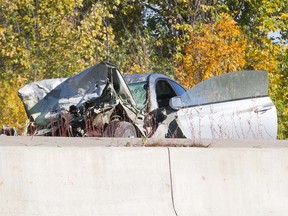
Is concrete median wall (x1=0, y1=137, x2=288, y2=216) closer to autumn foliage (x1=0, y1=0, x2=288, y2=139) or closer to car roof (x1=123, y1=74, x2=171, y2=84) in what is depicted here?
car roof (x1=123, y1=74, x2=171, y2=84)

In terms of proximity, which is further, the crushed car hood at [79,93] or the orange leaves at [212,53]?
the orange leaves at [212,53]

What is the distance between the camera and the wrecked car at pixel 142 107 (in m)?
11.9

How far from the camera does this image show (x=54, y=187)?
21.6ft

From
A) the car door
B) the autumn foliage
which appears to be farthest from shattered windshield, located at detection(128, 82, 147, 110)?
the autumn foliage

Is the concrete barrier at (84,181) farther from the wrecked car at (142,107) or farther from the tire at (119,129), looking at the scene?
the tire at (119,129)

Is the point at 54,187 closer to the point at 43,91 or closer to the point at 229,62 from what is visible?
the point at 43,91

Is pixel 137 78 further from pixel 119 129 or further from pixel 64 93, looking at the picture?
pixel 119 129

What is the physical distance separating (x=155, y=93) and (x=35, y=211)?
627 centimetres

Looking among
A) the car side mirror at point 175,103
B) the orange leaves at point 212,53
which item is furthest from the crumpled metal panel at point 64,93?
the orange leaves at point 212,53

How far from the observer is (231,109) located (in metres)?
12.7

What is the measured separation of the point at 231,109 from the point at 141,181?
19.7 ft

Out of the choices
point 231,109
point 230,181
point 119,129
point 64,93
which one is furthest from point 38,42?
point 230,181

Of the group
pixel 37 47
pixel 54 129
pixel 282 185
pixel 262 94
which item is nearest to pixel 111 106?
pixel 54 129

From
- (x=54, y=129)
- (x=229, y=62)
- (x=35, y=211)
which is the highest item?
(x=229, y=62)
